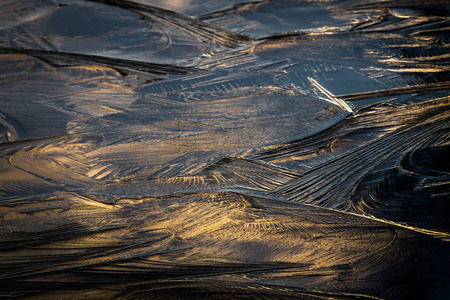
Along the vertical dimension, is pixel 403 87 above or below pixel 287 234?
above

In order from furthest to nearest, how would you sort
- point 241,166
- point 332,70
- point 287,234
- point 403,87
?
point 332,70 → point 403,87 → point 241,166 → point 287,234

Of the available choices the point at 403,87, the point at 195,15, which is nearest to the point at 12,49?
the point at 195,15

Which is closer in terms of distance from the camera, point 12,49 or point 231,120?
point 231,120

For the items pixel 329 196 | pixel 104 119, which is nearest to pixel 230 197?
pixel 329 196

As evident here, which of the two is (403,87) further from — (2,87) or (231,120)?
(2,87)

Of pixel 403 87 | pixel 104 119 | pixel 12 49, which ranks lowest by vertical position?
pixel 104 119

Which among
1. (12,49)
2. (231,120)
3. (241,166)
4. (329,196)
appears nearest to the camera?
Answer: (329,196)
